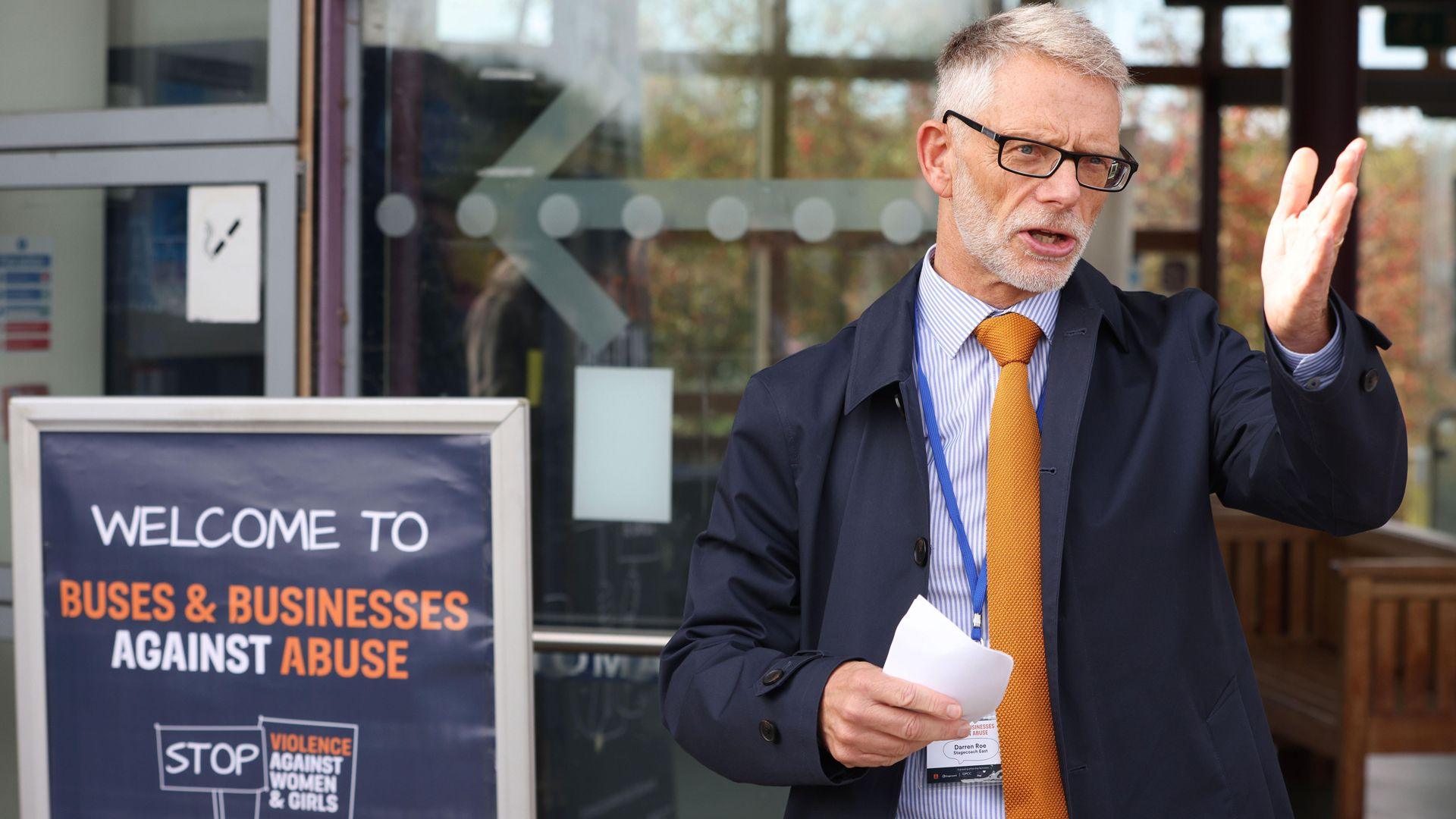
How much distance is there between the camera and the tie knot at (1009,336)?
182 cm

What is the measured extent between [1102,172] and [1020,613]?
0.57 m

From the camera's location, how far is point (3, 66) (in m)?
3.56

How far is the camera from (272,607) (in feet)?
8.24

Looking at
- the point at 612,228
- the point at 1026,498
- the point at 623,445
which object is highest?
the point at 612,228

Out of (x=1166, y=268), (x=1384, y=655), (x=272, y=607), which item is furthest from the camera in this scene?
(x=1166, y=268)

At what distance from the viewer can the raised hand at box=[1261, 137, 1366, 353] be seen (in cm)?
146

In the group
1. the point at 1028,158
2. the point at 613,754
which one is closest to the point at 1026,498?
the point at 1028,158

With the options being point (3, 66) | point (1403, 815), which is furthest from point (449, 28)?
point (1403, 815)

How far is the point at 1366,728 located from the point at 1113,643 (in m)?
3.36

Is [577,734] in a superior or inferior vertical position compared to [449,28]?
inferior

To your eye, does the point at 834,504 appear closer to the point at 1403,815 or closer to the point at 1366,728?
the point at 1366,728

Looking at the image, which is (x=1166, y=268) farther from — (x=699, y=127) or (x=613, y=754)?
(x=613, y=754)

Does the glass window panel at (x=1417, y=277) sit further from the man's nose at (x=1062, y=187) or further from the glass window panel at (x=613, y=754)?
the man's nose at (x=1062, y=187)

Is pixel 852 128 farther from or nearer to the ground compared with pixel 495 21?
nearer to the ground
